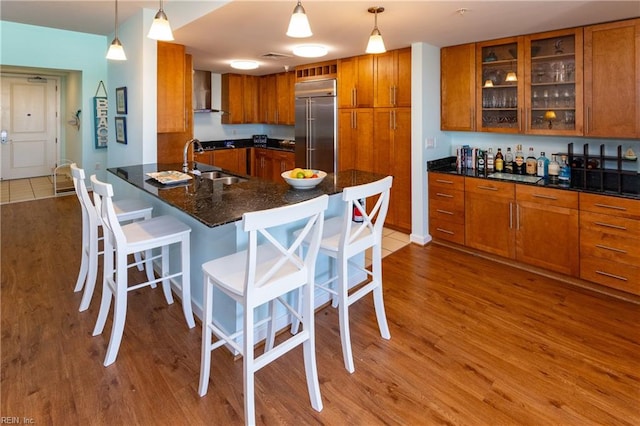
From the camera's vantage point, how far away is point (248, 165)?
7160 mm

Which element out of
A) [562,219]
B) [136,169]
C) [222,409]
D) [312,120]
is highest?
[312,120]

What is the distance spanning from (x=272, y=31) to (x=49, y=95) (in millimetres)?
6687

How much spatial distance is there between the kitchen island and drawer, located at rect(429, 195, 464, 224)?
1305 mm

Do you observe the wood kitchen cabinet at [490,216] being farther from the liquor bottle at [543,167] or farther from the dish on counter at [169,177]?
the dish on counter at [169,177]

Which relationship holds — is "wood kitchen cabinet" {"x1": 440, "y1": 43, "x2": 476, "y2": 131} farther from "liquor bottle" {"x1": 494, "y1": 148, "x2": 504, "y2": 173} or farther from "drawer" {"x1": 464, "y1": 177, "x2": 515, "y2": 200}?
"drawer" {"x1": 464, "y1": 177, "x2": 515, "y2": 200}

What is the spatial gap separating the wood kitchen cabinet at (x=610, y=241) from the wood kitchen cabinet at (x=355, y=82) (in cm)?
260

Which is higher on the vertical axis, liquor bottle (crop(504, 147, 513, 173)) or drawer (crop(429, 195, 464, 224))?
liquor bottle (crop(504, 147, 513, 173))

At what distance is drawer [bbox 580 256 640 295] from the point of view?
2.91 metres

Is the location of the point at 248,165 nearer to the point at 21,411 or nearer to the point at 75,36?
the point at 75,36

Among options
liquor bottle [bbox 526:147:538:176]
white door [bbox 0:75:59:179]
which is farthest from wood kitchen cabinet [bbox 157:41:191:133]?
white door [bbox 0:75:59:179]

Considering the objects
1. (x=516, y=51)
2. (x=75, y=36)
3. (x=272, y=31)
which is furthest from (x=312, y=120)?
(x=75, y=36)

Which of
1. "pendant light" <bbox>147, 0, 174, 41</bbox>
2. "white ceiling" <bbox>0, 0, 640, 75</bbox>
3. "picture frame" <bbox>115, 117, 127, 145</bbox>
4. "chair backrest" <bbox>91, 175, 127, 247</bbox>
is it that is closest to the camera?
"chair backrest" <bbox>91, 175, 127, 247</bbox>

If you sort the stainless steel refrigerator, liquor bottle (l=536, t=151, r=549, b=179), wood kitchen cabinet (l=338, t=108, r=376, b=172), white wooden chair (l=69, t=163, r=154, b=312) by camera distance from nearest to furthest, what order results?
white wooden chair (l=69, t=163, r=154, b=312) < liquor bottle (l=536, t=151, r=549, b=179) < wood kitchen cabinet (l=338, t=108, r=376, b=172) < the stainless steel refrigerator

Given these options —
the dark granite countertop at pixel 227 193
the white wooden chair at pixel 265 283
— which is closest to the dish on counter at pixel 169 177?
the dark granite countertop at pixel 227 193
